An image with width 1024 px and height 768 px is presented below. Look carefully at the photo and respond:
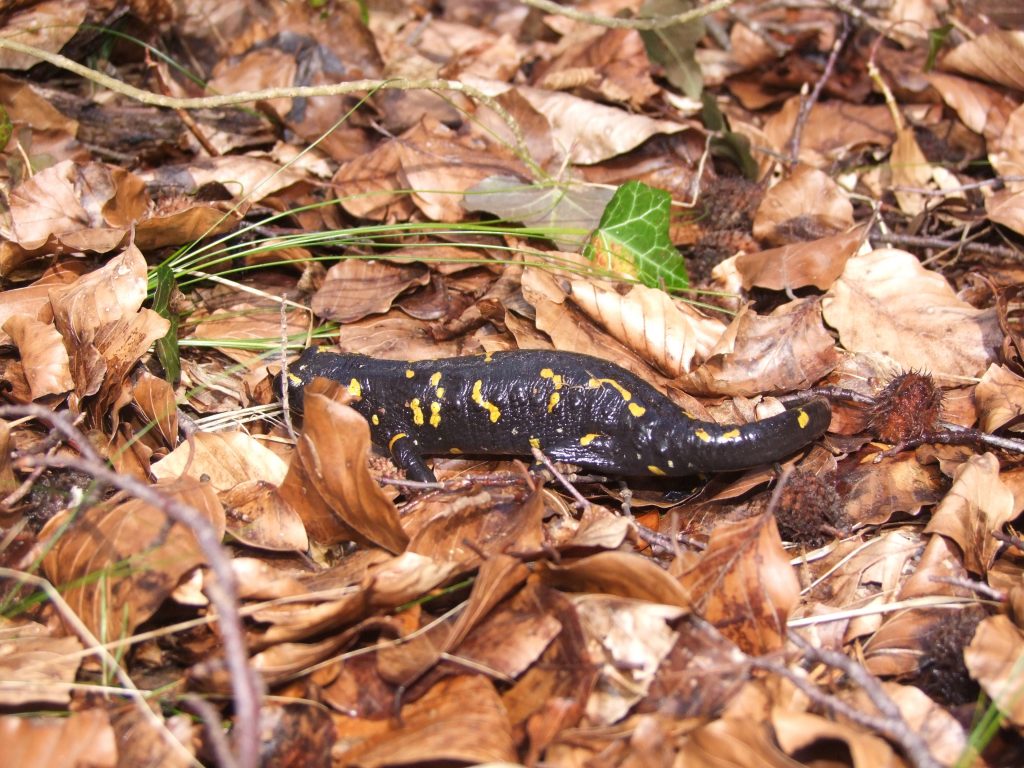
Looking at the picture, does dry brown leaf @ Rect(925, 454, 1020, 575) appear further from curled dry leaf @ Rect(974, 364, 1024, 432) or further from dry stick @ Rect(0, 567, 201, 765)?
dry stick @ Rect(0, 567, 201, 765)

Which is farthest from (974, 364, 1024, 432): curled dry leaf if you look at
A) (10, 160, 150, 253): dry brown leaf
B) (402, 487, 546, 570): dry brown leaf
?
(10, 160, 150, 253): dry brown leaf

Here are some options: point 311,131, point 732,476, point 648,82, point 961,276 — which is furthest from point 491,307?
point 961,276

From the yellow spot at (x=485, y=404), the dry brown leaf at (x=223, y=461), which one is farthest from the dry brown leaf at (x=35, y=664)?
the yellow spot at (x=485, y=404)

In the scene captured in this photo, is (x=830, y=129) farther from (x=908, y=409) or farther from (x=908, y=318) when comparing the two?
(x=908, y=409)

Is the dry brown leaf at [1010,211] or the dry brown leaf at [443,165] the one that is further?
the dry brown leaf at [443,165]

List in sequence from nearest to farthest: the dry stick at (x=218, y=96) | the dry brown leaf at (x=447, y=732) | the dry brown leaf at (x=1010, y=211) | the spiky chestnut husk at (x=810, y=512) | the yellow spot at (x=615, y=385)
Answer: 1. the dry brown leaf at (x=447, y=732)
2. the spiky chestnut husk at (x=810, y=512)
3. the yellow spot at (x=615, y=385)
4. the dry stick at (x=218, y=96)
5. the dry brown leaf at (x=1010, y=211)

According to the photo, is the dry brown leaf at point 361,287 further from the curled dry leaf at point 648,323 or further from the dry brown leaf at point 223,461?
the dry brown leaf at point 223,461

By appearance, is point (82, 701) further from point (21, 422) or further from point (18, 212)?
point (18, 212)
